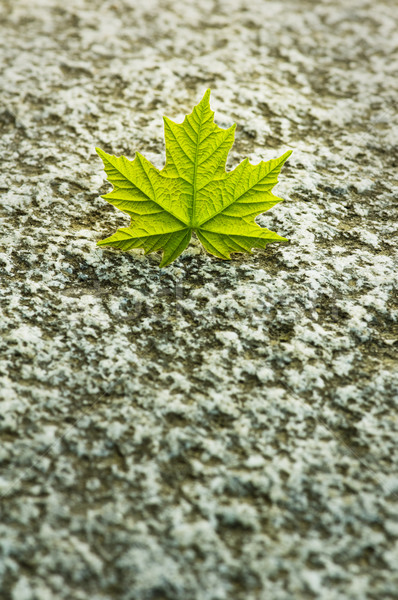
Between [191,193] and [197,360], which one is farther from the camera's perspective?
[191,193]

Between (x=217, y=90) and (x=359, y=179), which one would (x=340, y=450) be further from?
(x=217, y=90)

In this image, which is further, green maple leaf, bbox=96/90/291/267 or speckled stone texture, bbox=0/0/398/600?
green maple leaf, bbox=96/90/291/267

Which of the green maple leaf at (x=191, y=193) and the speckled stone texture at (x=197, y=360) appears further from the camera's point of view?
the green maple leaf at (x=191, y=193)

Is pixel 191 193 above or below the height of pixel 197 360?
above

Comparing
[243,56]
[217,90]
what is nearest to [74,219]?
[217,90]
